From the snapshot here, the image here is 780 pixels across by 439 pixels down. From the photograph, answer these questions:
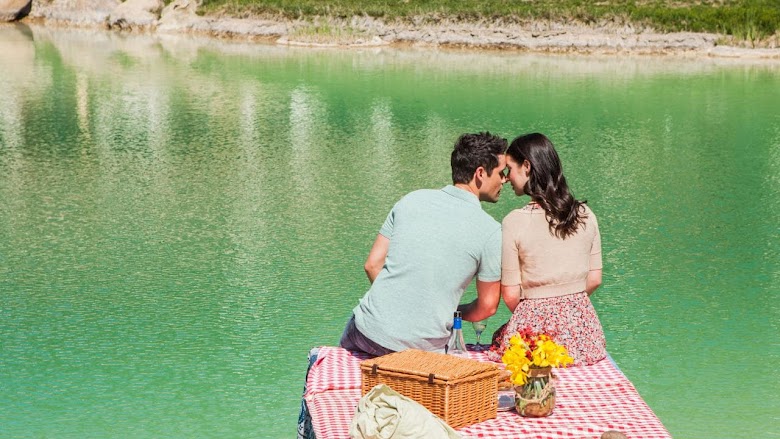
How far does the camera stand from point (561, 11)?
2867cm

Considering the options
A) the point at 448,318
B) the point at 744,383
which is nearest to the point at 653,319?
the point at 744,383

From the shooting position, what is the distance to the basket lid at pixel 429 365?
336 centimetres

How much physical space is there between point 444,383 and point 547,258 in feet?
2.42

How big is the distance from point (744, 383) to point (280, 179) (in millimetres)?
5634

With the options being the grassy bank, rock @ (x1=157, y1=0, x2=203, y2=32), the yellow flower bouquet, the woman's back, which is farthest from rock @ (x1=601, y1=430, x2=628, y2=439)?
rock @ (x1=157, y1=0, x2=203, y2=32)

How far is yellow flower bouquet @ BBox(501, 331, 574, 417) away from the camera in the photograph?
3.38 meters

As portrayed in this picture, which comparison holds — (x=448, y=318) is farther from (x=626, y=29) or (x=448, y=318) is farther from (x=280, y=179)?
(x=626, y=29)

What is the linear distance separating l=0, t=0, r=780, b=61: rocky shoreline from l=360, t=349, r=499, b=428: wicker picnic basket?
73.8 feet

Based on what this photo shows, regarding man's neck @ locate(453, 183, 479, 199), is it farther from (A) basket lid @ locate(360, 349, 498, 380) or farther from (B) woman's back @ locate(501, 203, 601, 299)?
(A) basket lid @ locate(360, 349, 498, 380)

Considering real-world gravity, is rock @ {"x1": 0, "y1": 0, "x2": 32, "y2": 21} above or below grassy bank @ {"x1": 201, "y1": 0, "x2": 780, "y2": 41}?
below

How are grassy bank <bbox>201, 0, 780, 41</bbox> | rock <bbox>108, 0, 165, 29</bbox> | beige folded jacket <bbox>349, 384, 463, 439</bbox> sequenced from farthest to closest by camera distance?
rock <bbox>108, 0, 165, 29</bbox> → grassy bank <bbox>201, 0, 780, 41</bbox> → beige folded jacket <bbox>349, 384, 463, 439</bbox>

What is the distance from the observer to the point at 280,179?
401 inches

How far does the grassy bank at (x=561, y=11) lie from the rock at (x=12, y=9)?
22.2 ft

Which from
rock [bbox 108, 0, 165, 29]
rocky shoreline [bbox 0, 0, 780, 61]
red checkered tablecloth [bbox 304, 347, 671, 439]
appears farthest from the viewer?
rock [bbox 108, 0, 165, 29]
